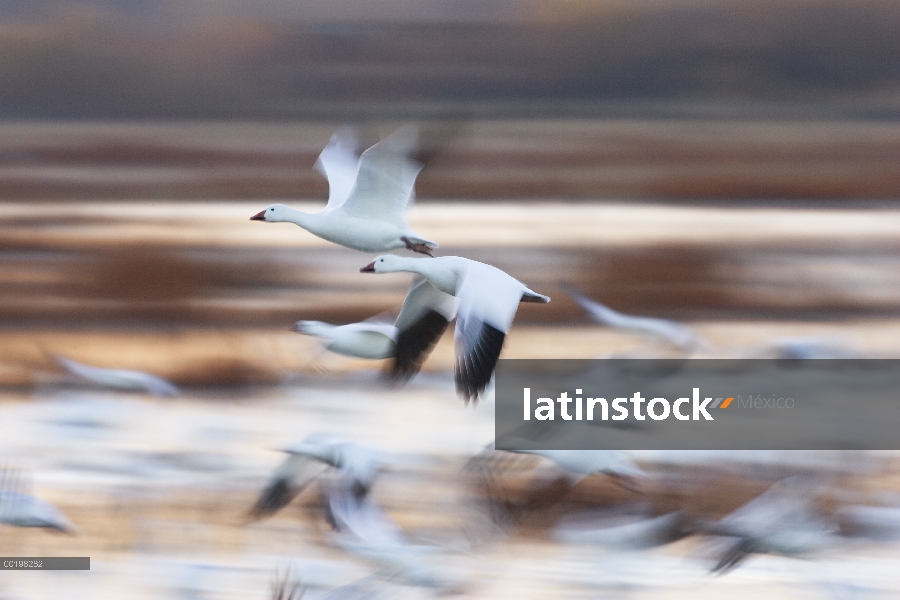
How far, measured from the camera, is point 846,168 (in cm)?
530

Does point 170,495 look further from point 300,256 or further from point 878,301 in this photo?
point 878,301

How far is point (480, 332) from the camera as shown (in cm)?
208

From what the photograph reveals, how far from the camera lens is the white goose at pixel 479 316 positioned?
2.07 metres

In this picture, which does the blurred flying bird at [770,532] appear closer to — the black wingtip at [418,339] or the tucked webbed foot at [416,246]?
the black wingtip at [418,339]

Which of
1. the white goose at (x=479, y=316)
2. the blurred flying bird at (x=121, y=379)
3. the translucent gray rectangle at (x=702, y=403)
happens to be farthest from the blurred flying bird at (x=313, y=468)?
the white goose at (x=479, y=316)

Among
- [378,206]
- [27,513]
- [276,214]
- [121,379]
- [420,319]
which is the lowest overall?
[27,513]

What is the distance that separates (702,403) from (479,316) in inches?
77.0

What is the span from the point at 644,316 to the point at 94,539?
236 centimetres

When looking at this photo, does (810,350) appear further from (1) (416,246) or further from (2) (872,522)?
(1) (416,246)

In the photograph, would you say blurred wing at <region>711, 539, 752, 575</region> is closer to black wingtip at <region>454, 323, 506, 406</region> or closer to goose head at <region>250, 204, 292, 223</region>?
A: black wingtip at <region>454, 323, 506, 406</region>

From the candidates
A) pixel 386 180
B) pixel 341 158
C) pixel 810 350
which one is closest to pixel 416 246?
pixel 386 180

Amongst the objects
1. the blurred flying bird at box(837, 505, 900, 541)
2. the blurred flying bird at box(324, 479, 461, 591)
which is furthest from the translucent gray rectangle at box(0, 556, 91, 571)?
the blurred flying bird at box(837, 505, 900, 541)

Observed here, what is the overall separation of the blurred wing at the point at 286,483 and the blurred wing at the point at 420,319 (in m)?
0.72

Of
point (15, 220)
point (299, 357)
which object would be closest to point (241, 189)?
point (15, 220)
